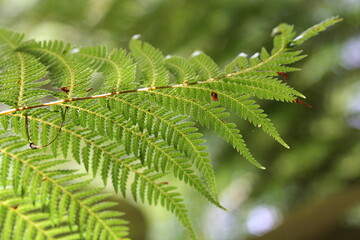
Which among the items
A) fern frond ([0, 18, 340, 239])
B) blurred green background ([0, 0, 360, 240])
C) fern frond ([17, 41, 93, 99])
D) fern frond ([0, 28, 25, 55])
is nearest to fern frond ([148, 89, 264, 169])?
fern frond ([0, 18, 340, 239])

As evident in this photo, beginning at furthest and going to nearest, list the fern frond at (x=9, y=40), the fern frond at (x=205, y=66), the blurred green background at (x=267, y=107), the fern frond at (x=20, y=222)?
the blurred green background at (x=267, y=107) < the fern frond at (x=20, y=222) < the fern frond at (x=205, y=66) < the fern frond at (x=9, y=40)

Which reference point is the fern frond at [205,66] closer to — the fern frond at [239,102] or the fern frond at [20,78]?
the fern frond at [239,102]

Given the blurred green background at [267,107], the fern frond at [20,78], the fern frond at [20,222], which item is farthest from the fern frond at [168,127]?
the blurred green background at [267,107]

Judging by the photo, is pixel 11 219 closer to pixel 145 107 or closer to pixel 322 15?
pixel 145 107

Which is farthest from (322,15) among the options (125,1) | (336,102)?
(125,1)

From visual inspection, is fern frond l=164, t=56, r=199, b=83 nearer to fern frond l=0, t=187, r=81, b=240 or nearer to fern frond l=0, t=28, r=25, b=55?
fern frond l=0, t=28, r=25, b=55

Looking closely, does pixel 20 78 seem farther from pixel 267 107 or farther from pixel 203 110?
pixel 267 107

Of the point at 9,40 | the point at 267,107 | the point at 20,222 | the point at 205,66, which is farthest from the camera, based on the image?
the point at 267,107

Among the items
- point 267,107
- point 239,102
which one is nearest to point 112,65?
point 239,102
